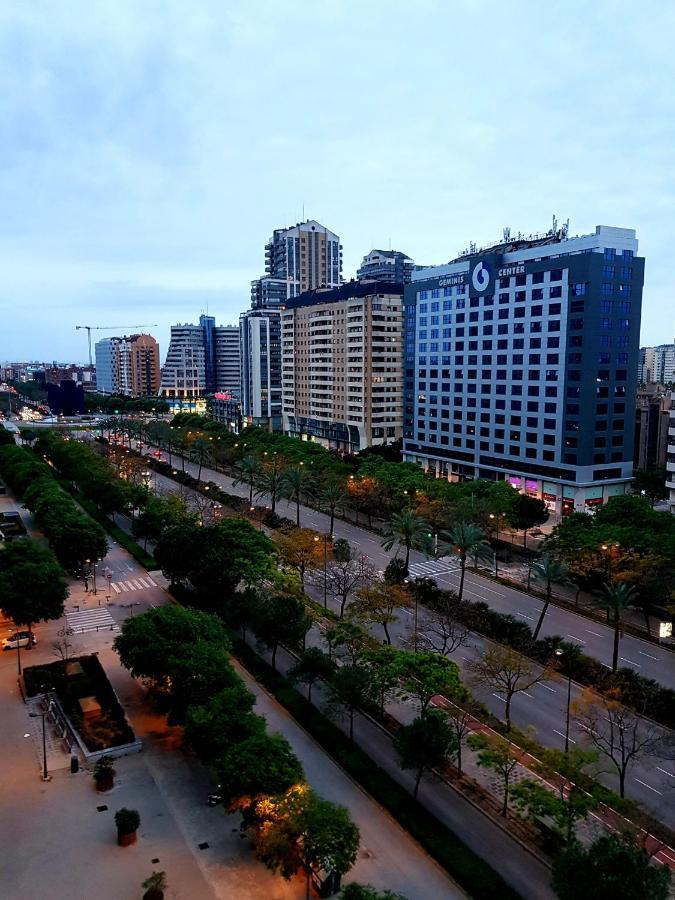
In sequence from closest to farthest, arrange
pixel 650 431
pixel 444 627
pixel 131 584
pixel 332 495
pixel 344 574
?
pixel 444 627, pixel 344 574, pixel 131 584, pixel 332 495, pixel 650 431

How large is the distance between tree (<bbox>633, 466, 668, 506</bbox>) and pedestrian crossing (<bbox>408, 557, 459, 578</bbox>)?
43057mm

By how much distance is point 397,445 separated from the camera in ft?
459

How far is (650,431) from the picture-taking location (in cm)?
11969

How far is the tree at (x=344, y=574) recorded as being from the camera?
189 ft

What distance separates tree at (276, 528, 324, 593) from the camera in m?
60.3

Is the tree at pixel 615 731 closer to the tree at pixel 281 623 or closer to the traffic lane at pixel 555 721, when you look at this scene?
the traffic lane at pixel 555 721

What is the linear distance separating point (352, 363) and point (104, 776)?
11836 cm

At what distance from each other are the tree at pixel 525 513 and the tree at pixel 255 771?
53362 millimetres

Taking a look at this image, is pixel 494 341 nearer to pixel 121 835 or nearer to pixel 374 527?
pixel 374 527

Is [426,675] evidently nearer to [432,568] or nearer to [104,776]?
[104,776]

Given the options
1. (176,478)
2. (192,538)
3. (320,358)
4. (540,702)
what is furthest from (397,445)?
(540,702)

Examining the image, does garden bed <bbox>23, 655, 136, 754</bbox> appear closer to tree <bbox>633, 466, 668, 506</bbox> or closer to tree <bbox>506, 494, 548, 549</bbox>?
tree <bbox>506, 494, 548, 549</bbox>

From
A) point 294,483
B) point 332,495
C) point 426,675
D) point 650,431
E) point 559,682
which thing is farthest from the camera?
point 650,431

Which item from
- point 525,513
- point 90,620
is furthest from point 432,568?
point 90,620
